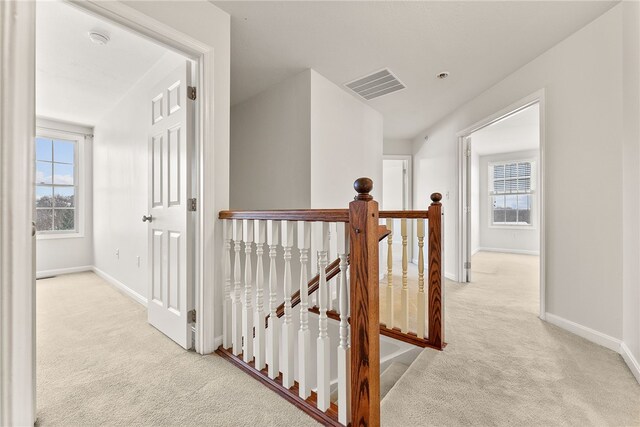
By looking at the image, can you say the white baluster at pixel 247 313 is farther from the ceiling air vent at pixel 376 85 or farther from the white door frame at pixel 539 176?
the white door frame at pixel 539 176

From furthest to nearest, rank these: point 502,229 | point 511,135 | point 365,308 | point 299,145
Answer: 1. point 502,229
2. point 511,135
3. point 299,145
4. point 365,308

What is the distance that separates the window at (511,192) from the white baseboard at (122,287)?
7.44m

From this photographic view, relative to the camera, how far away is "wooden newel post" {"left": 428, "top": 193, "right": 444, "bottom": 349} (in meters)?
1.87

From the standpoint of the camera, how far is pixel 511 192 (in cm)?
655

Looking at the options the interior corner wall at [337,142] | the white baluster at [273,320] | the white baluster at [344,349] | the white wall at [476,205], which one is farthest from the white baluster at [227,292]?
the white wall at [476,205]

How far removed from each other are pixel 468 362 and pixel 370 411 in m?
0.99

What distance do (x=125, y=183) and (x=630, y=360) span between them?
4570mm

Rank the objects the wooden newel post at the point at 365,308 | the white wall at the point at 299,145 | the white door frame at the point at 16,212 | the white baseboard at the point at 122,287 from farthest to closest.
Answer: the white baseboard at the point at 122,287, the white wall at the point at 299,145, the wooden newel post at the point at 365,308, the white door frame at the point at 16,212

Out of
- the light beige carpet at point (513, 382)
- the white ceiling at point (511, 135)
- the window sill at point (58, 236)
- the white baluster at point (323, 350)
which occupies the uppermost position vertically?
the white ceiling at point (511, 135)

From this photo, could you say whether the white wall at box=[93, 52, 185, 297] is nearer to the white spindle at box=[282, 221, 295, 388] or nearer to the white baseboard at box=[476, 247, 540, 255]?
the white spindle at box=[282, 221, 295, 388]

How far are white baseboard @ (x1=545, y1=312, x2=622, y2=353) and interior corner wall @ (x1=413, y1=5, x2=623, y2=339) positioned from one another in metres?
0.03

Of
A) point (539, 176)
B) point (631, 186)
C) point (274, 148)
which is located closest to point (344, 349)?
point (631, 186)

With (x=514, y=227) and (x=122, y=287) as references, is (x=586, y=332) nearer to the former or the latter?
(x=122, y=287)

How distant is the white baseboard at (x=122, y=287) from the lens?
2.82 m
